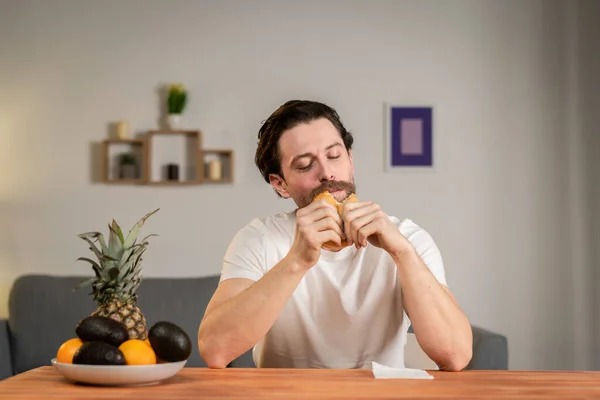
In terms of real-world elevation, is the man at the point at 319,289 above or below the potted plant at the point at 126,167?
below

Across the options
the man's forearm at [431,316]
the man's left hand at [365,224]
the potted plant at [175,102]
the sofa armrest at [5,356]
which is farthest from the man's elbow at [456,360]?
the potted plant at [175,102]

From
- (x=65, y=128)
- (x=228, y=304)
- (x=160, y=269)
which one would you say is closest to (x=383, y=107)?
(x=160, y=269)

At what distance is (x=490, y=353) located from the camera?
2820 mm

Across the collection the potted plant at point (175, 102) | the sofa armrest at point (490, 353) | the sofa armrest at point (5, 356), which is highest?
the potted plant at point (175, 102)

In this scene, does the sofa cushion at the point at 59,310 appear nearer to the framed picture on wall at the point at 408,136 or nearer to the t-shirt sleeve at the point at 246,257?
the framed picture on wall at the point at 408,136

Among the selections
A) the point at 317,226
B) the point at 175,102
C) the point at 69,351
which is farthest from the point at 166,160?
the point at 69,351

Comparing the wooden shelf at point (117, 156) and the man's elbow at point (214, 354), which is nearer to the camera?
the man's elbow at point (214, 354)

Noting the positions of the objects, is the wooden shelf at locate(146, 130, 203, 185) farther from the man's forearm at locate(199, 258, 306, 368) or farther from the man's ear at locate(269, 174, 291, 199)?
the man's forearm at locate(199, 258, 306, 368)

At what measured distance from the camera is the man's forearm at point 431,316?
1683mm

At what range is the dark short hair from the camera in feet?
6.97

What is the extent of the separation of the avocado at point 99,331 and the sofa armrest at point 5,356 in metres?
2.28

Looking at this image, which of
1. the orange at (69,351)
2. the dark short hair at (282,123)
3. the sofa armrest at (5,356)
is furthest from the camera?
the sofa armrest at (5,356)

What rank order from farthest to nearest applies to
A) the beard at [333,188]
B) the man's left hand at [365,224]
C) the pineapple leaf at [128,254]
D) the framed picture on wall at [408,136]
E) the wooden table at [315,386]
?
the framed picture on wall at [408,136] < the beard at [333,188] < the man's left hand at [365,224] < the pineapple leaf at [128,254] < the wooden table at [315,386]

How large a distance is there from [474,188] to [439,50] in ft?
2.77
